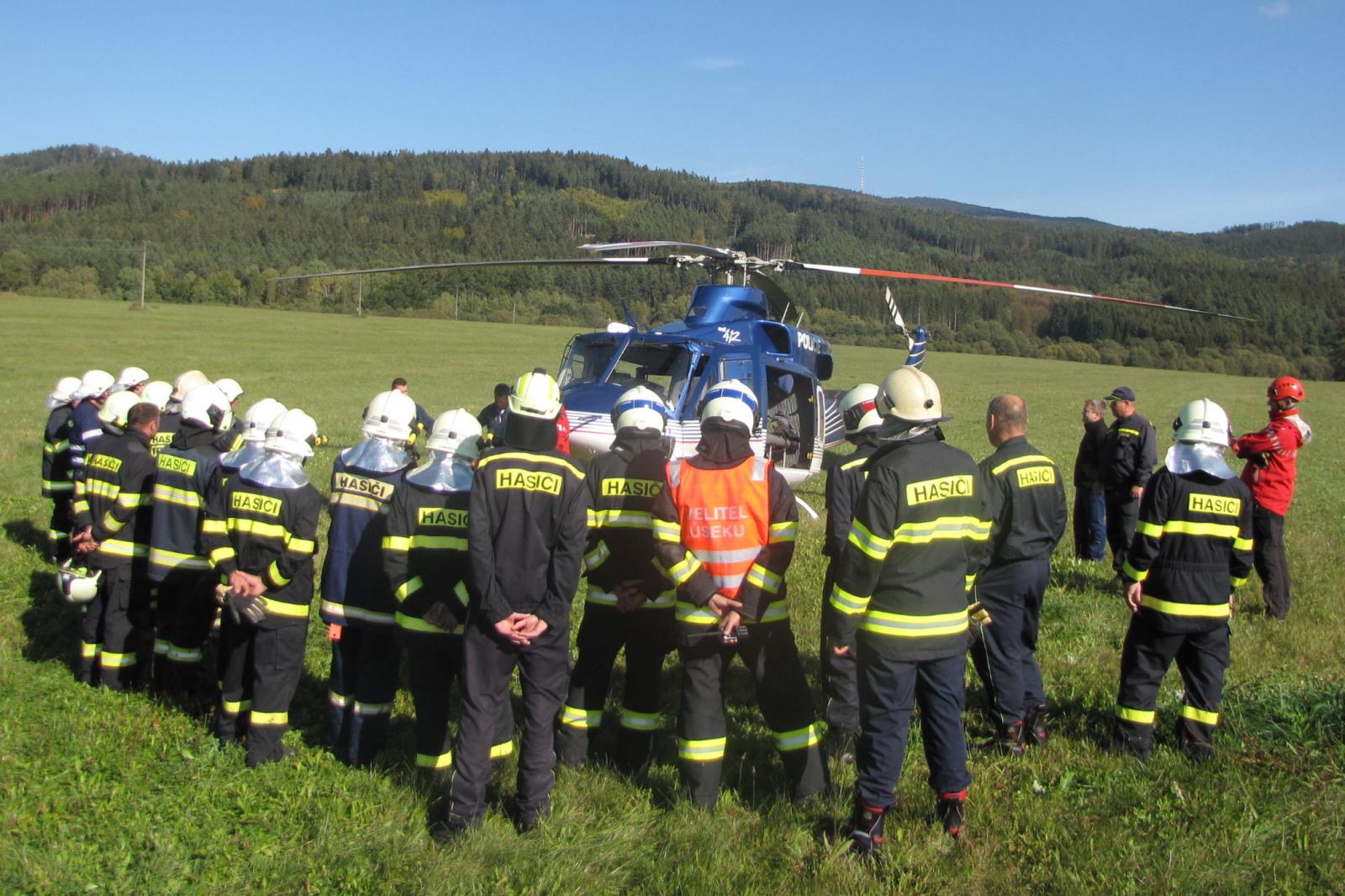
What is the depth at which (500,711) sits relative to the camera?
14.8ft

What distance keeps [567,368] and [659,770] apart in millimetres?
6373

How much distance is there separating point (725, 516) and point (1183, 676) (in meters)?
2.80

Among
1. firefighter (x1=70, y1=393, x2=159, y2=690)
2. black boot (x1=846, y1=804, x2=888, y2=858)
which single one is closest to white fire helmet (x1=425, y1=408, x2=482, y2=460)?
firefighter (x1=70, y1=393, x2=159, y2=690)

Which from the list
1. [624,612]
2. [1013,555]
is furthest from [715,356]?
[624,612]

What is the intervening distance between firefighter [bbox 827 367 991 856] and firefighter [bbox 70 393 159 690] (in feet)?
14.5

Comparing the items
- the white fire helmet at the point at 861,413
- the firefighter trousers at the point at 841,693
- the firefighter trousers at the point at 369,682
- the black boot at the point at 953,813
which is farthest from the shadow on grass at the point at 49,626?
the black boot at the point at 953,813

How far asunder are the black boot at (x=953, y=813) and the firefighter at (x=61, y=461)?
24.8 ft

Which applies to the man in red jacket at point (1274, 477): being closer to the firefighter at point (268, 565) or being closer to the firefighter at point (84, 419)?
the firefighter at point (268, 565)

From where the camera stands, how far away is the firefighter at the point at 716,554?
456 centimetres

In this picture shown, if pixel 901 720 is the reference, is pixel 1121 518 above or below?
A: above

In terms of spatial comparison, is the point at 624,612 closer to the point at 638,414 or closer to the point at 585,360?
the point at 638,414

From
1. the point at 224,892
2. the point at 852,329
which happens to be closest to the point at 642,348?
the point at 224,892

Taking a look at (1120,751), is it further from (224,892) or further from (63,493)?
(63,493)

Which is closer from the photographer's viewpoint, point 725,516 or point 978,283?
point 725,516
